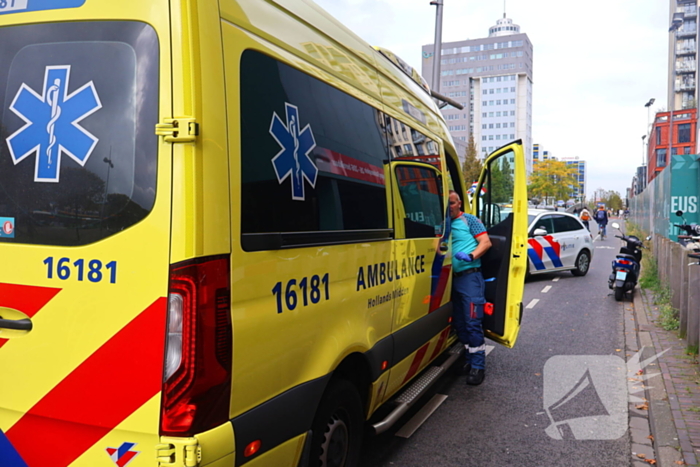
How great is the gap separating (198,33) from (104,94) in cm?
42

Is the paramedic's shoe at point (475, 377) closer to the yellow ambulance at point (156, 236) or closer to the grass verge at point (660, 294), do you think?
the yellow ambulance at point (156, 236)

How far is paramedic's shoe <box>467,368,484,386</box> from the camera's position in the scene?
560 centimetres

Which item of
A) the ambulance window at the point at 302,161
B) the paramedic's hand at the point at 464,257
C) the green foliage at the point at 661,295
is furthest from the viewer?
the green foliage at the point at 661,295

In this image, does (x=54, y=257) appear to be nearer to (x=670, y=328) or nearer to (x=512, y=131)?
(x=670, y=328)

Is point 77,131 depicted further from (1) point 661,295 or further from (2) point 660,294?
(2) point 660,294

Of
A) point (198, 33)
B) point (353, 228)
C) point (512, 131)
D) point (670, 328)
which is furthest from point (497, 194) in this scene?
point (512, 131)

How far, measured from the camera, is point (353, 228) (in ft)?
10.5

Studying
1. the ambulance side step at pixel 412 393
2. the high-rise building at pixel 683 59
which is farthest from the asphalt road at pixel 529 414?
the high-rise building at pixel 683 59

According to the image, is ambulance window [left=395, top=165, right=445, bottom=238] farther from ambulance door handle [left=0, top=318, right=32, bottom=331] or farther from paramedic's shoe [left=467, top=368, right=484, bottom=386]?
ambulance door handle [left=0, top=318, right=32, bottom=331]

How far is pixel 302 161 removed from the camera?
269 cm

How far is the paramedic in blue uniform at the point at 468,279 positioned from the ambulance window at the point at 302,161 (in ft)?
6.89
